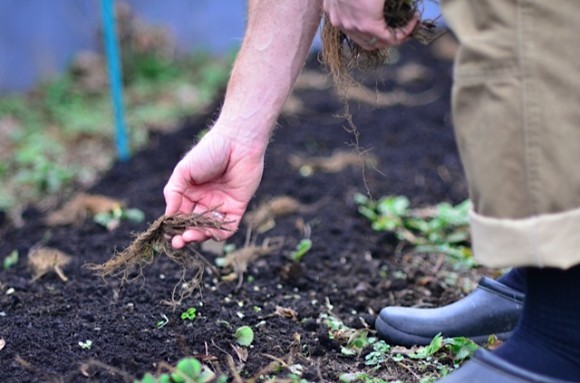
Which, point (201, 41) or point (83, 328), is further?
point (201, 41)

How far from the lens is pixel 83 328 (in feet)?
6.79

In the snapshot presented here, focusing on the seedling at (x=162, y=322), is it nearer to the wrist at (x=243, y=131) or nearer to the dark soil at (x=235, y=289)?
the dark soil at (x=235, y=289)

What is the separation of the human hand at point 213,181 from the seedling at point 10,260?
100 cm

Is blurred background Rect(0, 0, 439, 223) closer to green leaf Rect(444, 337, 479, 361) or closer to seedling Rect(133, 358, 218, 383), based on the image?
green leaf Rect(444, 337, 479, 361)

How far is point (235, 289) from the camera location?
2480 millimetres

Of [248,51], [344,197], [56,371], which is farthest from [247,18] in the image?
[344,197]

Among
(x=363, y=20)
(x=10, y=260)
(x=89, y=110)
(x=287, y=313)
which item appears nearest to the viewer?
(x=363, y=20)

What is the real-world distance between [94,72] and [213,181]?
5298 millimetres

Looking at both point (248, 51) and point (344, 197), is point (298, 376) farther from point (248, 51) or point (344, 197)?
point (344, 197)

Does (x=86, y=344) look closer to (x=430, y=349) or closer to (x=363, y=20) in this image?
(x=430, y=349)

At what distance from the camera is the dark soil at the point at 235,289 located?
1934 mm

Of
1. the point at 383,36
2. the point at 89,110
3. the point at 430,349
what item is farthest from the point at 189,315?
the point at 89,110

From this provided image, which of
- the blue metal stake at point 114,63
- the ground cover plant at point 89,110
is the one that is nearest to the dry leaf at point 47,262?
the ground cover plant at point 89,110

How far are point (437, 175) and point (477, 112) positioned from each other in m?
2.67
